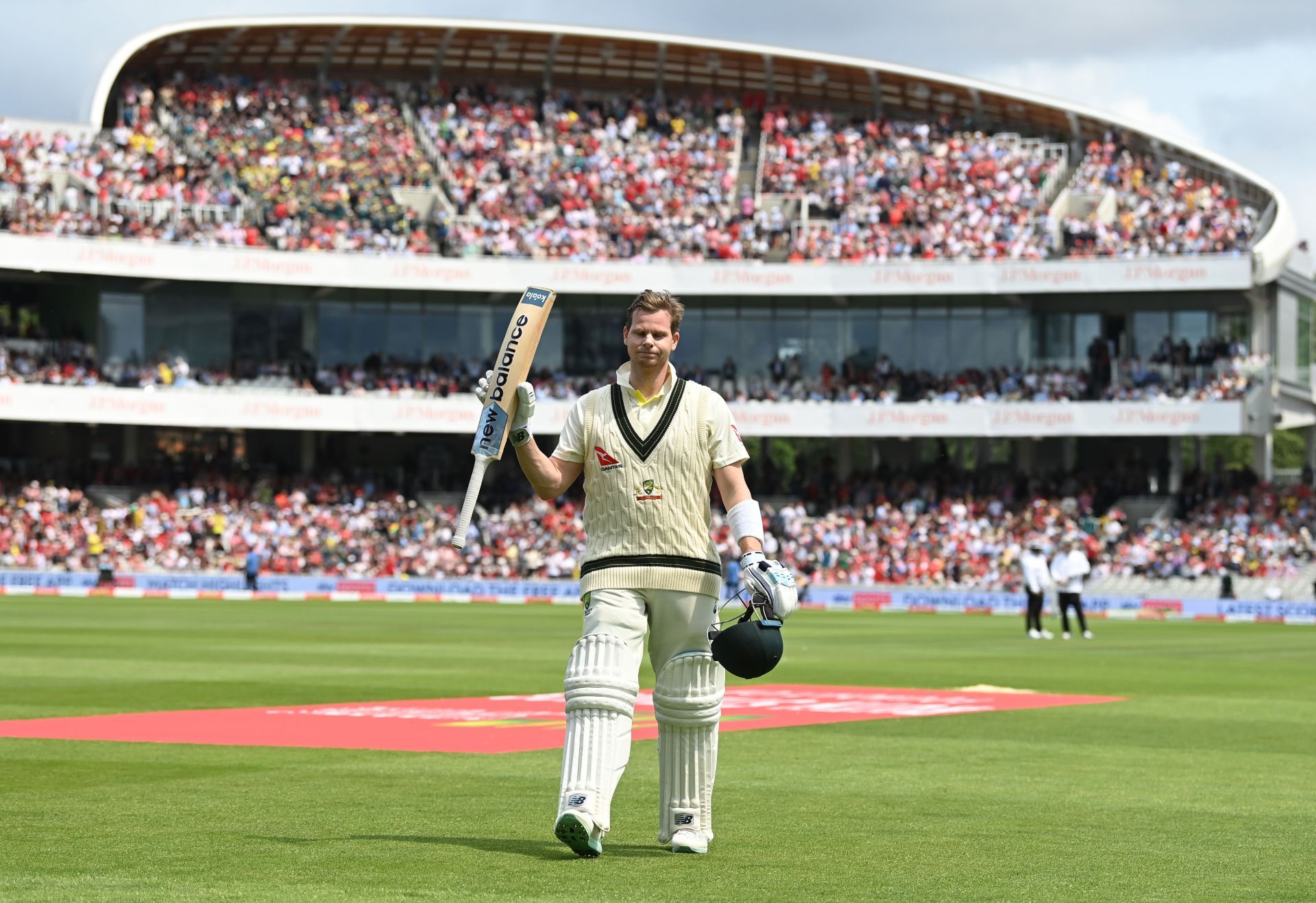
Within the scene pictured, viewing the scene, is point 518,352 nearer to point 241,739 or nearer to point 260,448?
point 241,739

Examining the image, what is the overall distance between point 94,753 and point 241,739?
51.7 inches

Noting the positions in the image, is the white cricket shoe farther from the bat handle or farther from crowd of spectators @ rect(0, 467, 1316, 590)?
crowd of spectators @ rect(0, 467, 1316, 590)

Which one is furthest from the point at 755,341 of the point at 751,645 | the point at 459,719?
the point at 751,645

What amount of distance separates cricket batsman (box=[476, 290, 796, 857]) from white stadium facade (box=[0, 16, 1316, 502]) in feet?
154

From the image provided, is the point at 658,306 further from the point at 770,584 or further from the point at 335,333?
the point at 335,333

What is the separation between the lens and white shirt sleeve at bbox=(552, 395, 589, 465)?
7715mm

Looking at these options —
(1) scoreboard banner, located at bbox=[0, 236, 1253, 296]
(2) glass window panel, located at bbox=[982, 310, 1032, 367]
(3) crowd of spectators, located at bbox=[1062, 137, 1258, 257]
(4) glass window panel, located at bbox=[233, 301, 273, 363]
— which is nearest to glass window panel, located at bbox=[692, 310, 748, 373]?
(1) scoreboard banner, located at bbox=[0, 236, 1253, 296]

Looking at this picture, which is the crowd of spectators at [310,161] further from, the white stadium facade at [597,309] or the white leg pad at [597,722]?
the white leg pad at [597,722]

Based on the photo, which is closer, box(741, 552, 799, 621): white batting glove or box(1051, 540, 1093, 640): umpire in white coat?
box(741, 552, 799, 621): white batting glove

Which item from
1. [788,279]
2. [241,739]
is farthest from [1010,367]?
[241,739]

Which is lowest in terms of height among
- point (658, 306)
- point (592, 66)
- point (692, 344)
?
point (658, 306)

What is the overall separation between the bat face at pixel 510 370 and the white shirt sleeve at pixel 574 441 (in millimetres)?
336

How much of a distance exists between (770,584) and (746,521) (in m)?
0.36

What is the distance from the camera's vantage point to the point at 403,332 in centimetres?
5878
